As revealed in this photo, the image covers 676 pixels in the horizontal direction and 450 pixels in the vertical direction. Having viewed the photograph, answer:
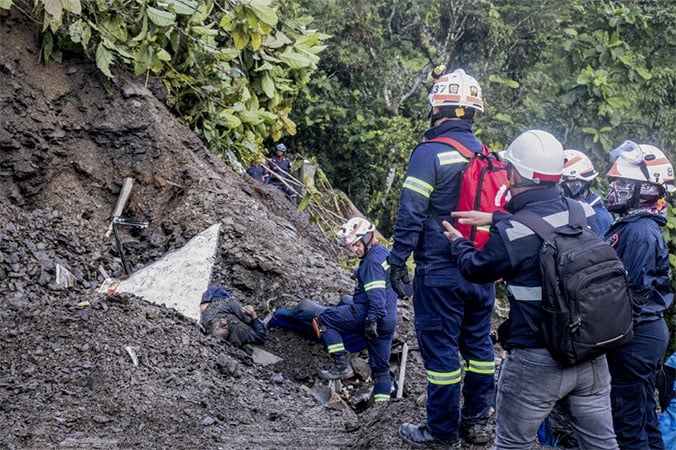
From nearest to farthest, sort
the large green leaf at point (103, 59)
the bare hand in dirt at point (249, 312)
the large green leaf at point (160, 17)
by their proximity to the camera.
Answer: the large green leaf at point (160, 17) → the bare hand in dirt at point (249, 312) → the large green leaf at point (103, 59)

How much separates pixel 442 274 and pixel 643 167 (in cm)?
145

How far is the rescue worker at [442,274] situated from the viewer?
4887 mm

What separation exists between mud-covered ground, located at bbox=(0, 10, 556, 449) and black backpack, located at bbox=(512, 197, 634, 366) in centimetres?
196

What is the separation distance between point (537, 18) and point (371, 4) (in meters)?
4.05

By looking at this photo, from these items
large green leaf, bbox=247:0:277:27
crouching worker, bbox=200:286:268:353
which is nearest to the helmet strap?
crouching worker, bbox=200:286:268:353

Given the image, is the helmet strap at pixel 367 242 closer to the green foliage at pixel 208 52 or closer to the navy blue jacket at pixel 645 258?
the green foliage at pixel 208 52

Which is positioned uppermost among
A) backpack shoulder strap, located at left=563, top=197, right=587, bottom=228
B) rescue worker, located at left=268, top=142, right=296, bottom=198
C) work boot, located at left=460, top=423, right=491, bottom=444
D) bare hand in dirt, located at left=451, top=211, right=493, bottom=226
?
backpack shoulder strap, located at left=563, top=197, right=587, bottom=228

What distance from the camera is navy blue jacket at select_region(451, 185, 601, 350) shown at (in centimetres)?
387

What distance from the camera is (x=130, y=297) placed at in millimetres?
8031

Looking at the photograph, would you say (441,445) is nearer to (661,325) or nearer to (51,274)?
(661,325)

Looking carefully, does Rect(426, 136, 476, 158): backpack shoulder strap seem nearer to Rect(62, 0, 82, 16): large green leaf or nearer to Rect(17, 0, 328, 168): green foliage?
Rect(17, 0, 328, 168): green foliage

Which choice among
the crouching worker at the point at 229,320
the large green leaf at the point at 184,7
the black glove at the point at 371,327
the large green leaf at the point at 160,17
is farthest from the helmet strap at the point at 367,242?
the large green leaf at the point at 184,7

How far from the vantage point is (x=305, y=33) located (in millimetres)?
11500

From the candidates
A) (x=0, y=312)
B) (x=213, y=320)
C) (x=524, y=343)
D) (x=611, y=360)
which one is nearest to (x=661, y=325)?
(x=611, y=360)
